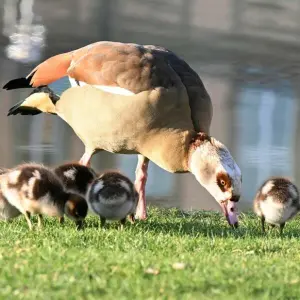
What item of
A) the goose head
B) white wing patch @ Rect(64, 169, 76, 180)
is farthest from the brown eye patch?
white wing patch @ Rect(64, 169, 76, 180)

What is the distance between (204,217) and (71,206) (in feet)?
7.63

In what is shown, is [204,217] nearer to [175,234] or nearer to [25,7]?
[175,234]

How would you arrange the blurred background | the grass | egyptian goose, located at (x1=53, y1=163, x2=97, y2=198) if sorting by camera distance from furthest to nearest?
the blurred background, egyptian goose, located at (x1=53, y1=163, x2=97, y2=198), the grass

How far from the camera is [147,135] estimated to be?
6.90 meters

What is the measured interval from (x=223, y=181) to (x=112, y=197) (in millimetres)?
936

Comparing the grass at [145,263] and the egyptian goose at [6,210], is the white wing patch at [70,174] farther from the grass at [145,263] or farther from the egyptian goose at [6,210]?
the grass at [145,263]

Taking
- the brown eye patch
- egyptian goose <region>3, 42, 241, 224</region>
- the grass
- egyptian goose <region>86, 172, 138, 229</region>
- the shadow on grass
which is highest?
egyptian goose <region>3, 42, 241, 224</region>

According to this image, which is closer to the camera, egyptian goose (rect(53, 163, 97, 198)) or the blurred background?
egyptian goose (rect(53, 163, 97, 198))

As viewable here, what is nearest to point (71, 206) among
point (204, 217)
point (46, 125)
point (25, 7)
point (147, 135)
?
point (147, 135)

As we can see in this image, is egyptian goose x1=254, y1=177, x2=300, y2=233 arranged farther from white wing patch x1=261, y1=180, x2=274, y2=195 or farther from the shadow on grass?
the shadow on grass

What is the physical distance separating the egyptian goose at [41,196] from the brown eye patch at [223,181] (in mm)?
1160

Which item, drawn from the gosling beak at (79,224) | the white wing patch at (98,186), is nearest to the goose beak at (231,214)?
the white wing patch at (98,186)

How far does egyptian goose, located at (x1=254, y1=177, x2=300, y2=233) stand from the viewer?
6453 millimetres

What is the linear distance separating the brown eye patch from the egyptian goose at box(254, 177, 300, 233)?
0.35m
